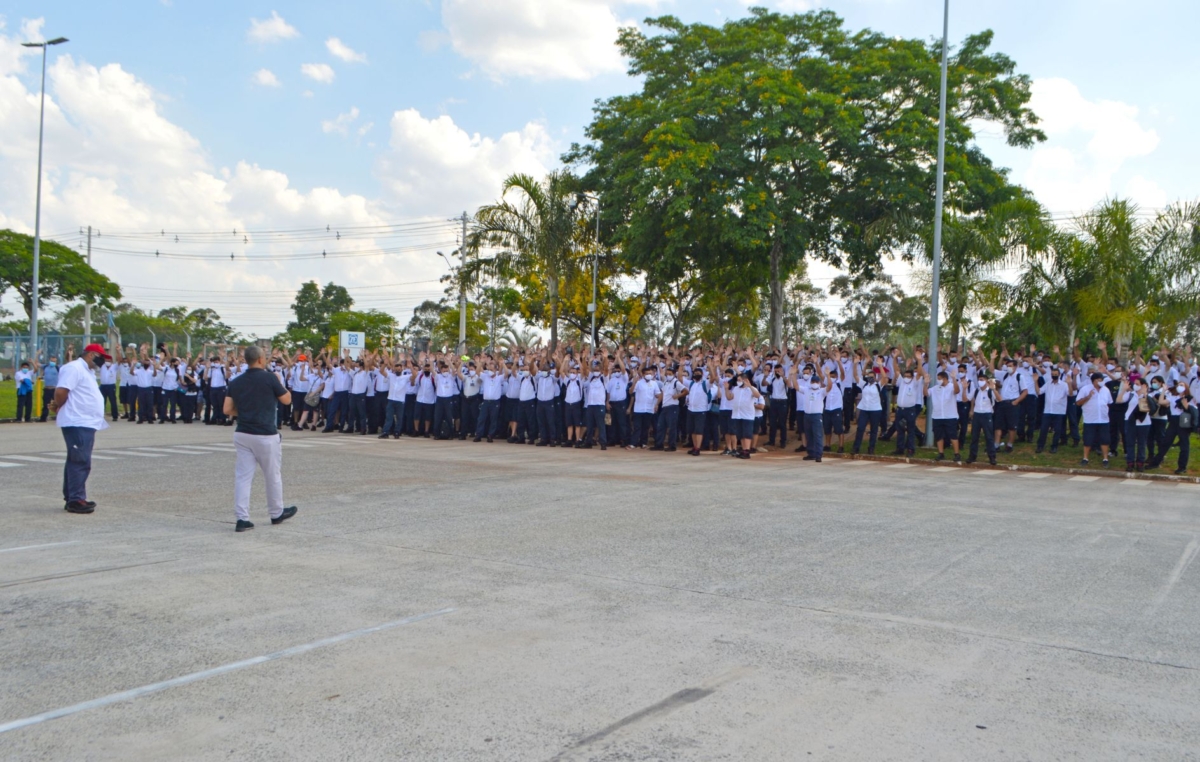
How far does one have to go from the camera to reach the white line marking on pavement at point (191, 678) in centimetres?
447

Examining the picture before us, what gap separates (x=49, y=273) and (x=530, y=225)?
42.7 m

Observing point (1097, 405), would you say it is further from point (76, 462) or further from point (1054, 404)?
point (76, 462)

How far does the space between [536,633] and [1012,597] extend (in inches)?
144

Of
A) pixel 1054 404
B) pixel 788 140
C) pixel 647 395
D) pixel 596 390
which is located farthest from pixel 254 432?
pixel 788 140

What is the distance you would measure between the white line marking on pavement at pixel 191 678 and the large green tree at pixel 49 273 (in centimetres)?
6381

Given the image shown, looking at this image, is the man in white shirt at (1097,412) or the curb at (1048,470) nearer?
the curb at (1048,470)

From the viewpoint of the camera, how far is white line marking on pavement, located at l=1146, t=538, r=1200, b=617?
22.7 feet

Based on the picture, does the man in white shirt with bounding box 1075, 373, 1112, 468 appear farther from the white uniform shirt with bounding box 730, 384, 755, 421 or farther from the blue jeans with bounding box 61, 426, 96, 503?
the blue jeans with bounding box 61, 426, 96, 503

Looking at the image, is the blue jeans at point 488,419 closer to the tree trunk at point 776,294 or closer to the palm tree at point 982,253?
the tree trunk at point 776,294

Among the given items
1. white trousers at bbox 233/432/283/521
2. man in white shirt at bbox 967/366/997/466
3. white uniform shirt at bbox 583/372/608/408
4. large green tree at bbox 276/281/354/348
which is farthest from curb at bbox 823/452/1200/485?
large green tree at bbox 276/281/354/348

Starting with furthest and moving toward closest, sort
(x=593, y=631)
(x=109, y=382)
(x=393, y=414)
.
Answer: (x=109, y=382) → (x=393, y=414) → (x=593, y=631)

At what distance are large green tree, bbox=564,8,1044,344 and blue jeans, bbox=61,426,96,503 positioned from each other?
61.8 ft

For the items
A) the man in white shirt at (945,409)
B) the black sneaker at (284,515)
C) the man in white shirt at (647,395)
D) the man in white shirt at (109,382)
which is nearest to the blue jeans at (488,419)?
the man in white shirt at (647,395)

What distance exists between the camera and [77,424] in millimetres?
10609
